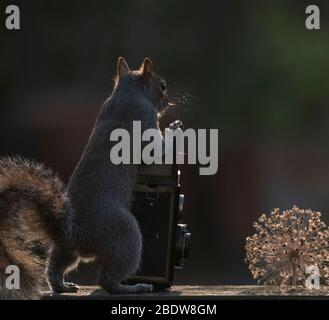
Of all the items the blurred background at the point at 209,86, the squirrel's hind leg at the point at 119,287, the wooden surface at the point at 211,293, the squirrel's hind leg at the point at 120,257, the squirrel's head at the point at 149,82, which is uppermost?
the blurred background at the point at 209,86

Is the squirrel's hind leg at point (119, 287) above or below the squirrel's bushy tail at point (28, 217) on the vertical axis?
below

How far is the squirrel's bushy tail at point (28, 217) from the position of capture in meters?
4.21

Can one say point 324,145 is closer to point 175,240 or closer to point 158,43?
point 158,43

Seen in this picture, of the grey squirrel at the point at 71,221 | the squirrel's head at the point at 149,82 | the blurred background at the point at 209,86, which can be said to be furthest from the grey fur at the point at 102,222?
the blurred background at the point at 209,86

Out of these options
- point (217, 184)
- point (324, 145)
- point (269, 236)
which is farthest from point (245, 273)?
point (269, 236)

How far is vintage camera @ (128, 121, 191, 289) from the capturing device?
14.1 feet

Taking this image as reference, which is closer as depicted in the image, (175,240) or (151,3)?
(175,240)

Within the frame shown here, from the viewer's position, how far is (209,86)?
1447 cm

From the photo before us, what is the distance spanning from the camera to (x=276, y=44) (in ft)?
51.8

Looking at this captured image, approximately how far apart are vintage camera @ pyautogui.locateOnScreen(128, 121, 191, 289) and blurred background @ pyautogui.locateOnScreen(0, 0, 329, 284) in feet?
29.5

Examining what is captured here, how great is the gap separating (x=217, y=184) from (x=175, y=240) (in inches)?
399

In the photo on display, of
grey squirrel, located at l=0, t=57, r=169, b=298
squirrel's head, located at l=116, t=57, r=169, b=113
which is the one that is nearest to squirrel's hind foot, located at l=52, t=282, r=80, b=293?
grey squirrel, located at l=0, t=57, r=169, b=298

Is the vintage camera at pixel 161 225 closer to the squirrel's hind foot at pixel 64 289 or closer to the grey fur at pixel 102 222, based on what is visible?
the grey fur at pixel 102 222

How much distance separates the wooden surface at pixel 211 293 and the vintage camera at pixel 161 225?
0.10 metres
